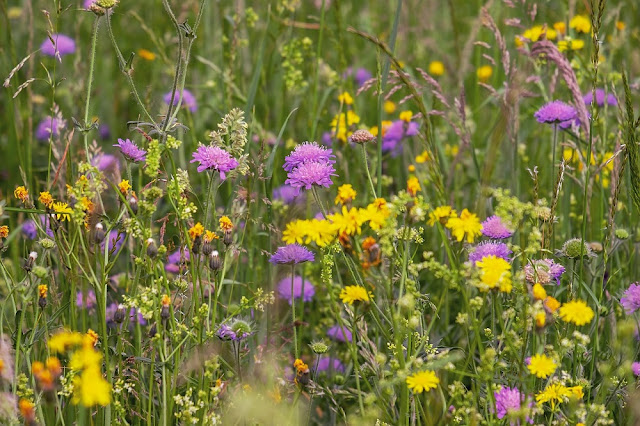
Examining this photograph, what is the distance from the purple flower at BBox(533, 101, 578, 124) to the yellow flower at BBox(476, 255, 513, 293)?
92 cm

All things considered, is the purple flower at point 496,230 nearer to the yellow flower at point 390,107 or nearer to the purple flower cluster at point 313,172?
the purple flower cluster at point 313,172

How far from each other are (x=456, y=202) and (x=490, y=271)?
1.23 metres

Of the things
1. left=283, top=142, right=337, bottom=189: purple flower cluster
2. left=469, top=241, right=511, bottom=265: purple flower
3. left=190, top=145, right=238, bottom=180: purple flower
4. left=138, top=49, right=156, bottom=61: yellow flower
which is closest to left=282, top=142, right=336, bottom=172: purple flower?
left=283, top=142, right=337, bottom=189: purple flower cluster

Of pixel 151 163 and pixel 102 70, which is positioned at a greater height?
pixel 151 163

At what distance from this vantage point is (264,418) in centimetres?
129

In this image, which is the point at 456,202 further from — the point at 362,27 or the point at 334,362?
the point at 362,27

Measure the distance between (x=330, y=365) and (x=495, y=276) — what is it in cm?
80

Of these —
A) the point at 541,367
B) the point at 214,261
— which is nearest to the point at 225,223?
the point at 214,261

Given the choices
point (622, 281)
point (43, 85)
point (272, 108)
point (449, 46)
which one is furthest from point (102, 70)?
point (622, 281)

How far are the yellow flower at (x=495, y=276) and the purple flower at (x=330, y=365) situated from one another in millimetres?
748

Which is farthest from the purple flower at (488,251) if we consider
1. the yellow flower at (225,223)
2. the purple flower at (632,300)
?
the yellow flower at (225,223)

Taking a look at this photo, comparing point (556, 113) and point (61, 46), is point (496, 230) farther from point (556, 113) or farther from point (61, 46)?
point (61, 46)

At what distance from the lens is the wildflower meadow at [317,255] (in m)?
1.39

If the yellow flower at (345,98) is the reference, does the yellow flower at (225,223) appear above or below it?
below
